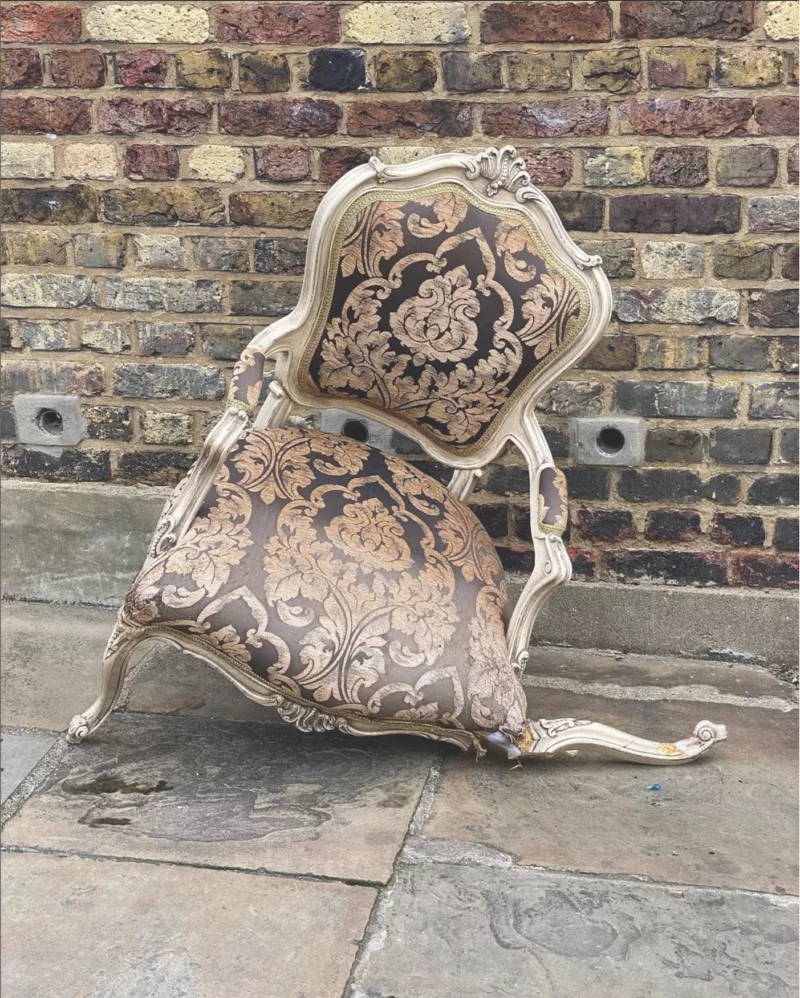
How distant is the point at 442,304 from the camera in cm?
232

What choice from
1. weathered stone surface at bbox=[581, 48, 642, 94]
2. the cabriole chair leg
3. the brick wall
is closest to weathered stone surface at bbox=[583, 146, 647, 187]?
the brick wall

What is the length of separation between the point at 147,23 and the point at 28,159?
0.45 metres

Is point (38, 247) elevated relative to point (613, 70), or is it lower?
lower

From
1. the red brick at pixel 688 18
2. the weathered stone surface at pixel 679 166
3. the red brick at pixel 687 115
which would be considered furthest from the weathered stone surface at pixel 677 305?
the red brick at pixel 688 18

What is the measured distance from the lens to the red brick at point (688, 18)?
8.29 feet

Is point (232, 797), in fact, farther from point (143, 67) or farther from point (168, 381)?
point (143, 67)

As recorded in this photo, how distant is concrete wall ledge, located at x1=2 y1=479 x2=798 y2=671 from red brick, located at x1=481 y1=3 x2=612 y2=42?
4.25ft

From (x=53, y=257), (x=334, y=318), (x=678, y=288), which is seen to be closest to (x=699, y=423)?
(x=678, y=288)

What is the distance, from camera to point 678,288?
269 centimetres

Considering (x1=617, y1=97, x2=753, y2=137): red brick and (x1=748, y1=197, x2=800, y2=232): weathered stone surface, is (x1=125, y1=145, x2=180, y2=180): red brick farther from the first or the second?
(x1=748, y1=197, x2=800, y2=232): weathered stone surface

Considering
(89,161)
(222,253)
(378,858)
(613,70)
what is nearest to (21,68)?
(89,161)

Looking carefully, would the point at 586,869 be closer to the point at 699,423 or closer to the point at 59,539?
the point at 699,423

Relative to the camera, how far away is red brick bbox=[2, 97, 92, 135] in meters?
2.78

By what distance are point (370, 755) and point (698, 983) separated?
85cm
